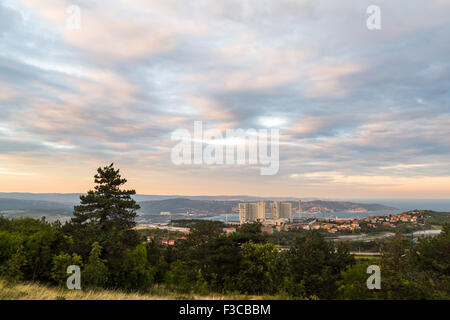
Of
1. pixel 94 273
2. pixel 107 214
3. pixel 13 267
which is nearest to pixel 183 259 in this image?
pixel 107 214

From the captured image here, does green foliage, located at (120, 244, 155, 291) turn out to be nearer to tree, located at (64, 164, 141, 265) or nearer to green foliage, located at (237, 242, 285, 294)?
tree, located at (64, 164, 141, 265)

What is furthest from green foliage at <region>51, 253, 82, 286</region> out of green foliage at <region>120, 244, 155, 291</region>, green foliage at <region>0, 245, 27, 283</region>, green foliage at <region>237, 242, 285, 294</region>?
green foliage at <region>237, 242, 285, 294</region>

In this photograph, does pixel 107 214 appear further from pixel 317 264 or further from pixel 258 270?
pixel 317 264

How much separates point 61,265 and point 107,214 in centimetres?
776

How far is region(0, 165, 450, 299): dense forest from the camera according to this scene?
13966 millimetres

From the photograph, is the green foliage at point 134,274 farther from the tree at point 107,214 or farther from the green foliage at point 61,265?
the green foliage at point 61,265

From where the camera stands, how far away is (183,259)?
1109 inches

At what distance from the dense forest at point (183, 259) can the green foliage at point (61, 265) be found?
0.17 feet

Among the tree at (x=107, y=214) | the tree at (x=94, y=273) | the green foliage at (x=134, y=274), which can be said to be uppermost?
→ the tree at (x=107, y=214)

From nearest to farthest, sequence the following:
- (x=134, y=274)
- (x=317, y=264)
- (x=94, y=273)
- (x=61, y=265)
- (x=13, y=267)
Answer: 1. (x=13, y=267)
2. (x=94, y=273)
3. (x=61, y=265)
4. (x=134, y=274)
5. (x=317, y=264)

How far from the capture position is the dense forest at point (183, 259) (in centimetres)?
1397

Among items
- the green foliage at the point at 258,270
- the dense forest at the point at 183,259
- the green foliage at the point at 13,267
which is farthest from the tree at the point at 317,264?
the green foliage at the point at 13,267
